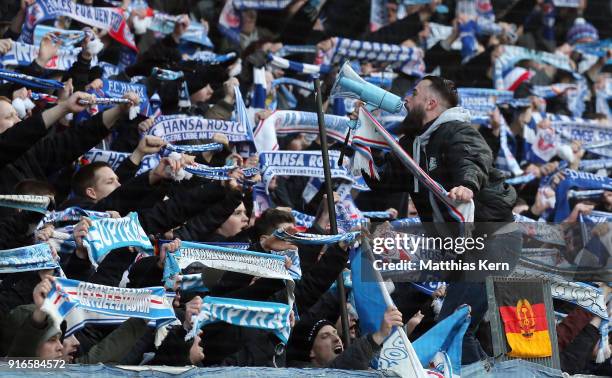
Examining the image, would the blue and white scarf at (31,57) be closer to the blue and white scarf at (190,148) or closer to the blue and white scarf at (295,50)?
the blue and white scarf at (190,148)

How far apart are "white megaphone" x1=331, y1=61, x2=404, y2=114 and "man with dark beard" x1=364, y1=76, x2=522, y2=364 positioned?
0.45 feet

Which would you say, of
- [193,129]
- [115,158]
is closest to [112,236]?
[115,158]

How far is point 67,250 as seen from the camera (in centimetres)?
602

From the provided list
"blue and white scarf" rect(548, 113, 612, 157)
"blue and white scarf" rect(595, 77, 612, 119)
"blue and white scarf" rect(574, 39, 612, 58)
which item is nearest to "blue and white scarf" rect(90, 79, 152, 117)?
"blue and white scarf" rect(548, 113, 612, 157)

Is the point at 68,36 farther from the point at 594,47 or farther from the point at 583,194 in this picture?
the point at 594,47

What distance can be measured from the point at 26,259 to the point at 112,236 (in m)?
0.50

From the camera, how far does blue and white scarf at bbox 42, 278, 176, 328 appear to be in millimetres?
5223

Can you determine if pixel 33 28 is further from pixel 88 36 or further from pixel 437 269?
pixel 437 269

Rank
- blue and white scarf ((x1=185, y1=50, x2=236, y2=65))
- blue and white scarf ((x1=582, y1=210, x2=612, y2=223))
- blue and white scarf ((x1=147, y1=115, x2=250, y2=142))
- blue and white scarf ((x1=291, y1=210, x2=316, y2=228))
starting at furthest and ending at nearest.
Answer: blue and white scarf ((x1=185, y1=50, x2=236, y2=65)) → blue and white scarf ((x1=582, y1=210, x2=612, y2=223)) → blue and white scarf ((x1=147, y1=115, x2=250, y2=142)) → blue and white scarf ((x1=291, y1=210, x2=316, y2=228))

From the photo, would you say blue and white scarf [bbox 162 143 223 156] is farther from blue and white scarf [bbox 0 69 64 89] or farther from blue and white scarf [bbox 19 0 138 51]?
blue and white scarf [bbox 19 0 138 51]

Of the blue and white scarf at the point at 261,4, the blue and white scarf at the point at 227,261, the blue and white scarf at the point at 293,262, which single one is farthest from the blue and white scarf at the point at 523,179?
the blue and white scarf at the point at 227,261

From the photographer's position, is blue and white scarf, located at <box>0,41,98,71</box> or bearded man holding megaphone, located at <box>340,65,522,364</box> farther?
blue and white scarf, located at <box>0,41,98,71</box>

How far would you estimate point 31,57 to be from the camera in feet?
26.6

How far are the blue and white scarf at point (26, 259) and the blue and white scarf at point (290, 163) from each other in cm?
258
